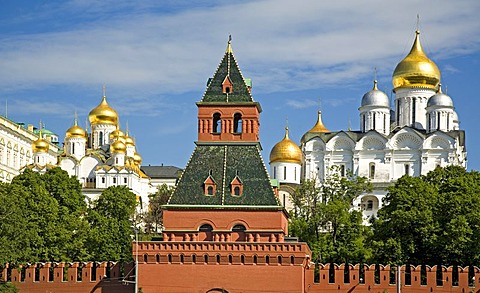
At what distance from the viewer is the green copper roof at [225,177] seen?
156 ft

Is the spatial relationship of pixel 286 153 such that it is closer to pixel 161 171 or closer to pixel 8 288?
pixel 161 171

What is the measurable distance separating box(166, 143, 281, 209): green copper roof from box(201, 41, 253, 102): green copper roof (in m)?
2.06

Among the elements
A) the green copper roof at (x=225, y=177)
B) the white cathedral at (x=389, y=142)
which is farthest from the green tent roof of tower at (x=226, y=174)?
the white cathedral at (x=389, y=142)

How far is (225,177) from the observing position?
48.1 m

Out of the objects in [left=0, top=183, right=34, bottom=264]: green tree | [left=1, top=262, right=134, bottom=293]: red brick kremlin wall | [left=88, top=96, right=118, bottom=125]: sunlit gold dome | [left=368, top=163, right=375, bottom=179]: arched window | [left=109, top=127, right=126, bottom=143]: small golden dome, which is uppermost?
[left=88, top=96, right=118, bottom=125]: sunlit gold dome

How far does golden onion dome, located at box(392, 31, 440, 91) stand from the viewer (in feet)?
294

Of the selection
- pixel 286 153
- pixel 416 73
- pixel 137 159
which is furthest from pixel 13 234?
pixel 137 159

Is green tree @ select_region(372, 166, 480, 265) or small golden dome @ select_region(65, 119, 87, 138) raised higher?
small golden dome @ select_region(65, 119, 87, 138)

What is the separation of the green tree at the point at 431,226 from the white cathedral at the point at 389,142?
29.0m

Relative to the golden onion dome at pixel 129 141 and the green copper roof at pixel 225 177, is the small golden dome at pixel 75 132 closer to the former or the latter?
the golden onion dome at pixel 129 141

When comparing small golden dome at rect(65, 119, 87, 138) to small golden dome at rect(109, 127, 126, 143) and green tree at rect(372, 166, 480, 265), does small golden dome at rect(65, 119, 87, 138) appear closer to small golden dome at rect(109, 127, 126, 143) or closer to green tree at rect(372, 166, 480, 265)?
small golden dome at rect(109, 127, 126, 143)

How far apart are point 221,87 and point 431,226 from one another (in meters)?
11.5

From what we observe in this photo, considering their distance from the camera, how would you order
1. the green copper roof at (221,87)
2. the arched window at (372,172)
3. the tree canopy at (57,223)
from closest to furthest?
the green copper roof at (221,87)
the tree canopy at (57,223)
the arched window at (372,172)

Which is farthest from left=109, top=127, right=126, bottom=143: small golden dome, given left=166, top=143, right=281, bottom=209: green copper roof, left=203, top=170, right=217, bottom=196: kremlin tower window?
left=203, top=170, right=217, bottom=196: kremlin tower window
